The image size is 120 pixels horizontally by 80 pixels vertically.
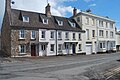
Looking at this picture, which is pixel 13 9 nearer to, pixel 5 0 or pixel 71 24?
pixel 5 0

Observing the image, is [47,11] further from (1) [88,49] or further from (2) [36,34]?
(1) [88,49]

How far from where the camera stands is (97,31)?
54375 millimetres

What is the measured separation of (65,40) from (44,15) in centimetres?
712

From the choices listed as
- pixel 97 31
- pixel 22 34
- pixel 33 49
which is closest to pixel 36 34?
pixel 33 49

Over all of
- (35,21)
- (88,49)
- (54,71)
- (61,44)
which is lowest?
(54,71)

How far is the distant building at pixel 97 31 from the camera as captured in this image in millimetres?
49750

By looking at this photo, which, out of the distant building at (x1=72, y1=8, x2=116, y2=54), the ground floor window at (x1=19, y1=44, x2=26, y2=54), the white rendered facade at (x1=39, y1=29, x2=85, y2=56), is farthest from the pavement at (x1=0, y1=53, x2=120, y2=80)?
the distant building at (x1=72, y1=8, x2=116, y2=54)

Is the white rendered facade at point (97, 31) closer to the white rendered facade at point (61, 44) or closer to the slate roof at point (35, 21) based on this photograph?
the white rendered facade at point (61, 44)

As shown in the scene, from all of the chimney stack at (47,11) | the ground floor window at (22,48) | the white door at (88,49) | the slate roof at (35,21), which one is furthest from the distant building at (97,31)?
the ground floor window at (22,48)

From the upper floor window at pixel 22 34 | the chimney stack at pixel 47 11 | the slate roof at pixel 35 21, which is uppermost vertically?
the chimney stack at pixel 47 11

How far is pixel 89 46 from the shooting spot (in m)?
51.2

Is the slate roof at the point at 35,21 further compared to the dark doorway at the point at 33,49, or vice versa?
the dark doorway at the point at 33,49

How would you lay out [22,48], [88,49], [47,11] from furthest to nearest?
[88,49], [47,11], [22,48]

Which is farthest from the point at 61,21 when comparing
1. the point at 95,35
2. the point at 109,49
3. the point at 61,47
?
the point at 109,49
